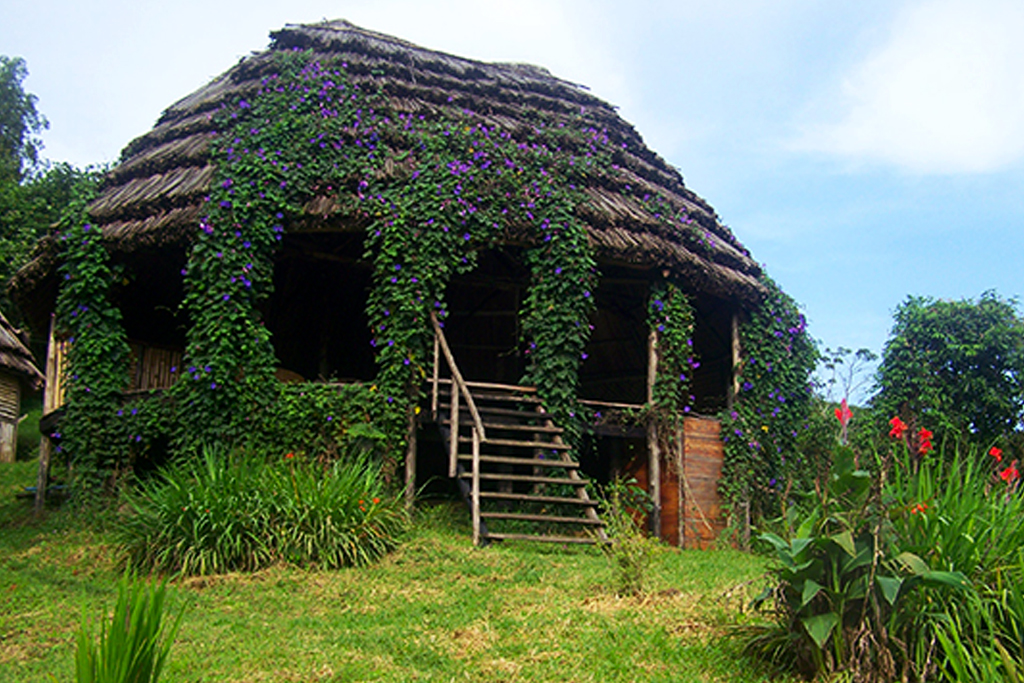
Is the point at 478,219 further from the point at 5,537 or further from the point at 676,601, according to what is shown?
the point at 5,537

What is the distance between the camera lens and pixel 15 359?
21328mm

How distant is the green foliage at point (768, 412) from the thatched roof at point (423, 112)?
25.1 inches

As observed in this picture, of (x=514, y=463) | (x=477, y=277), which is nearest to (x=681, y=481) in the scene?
(x=514, y=463)

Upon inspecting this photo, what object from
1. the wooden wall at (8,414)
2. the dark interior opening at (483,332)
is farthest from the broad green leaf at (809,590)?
the wooden wall at (8,414)

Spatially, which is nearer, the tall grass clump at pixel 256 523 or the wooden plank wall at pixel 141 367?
the tall grass clump at pixel 256 523

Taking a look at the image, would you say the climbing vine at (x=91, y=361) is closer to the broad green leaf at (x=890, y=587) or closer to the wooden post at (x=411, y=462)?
the wooden post at (x=411, y=462)

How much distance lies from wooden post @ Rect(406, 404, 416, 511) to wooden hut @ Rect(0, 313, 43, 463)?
14297 millimetres

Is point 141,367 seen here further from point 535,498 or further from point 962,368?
point 962,368

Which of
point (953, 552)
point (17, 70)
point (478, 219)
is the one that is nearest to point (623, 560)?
point (953, 552)

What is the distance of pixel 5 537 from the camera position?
11.1 m

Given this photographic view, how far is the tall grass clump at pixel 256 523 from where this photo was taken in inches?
330

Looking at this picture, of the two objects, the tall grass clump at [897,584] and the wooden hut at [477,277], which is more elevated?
the wooden hut at [477,277]

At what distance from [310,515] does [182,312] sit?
7903 mm

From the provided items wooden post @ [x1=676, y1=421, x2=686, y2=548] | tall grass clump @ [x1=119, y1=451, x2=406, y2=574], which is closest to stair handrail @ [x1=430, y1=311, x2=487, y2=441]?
tall grass clump @ [x1=119, y1=451, x2=406, y2=574]
